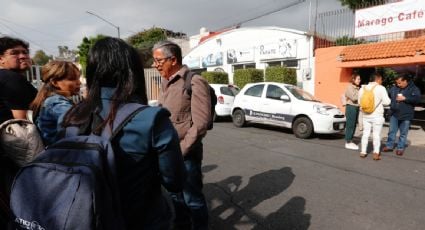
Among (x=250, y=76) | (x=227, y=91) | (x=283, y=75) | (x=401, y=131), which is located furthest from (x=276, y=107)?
(x=250, y=76)

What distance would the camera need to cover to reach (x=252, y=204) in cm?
414

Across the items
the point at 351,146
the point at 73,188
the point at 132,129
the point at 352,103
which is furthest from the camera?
the point at 351,146

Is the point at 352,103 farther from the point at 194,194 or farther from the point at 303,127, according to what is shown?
the point at 194,194

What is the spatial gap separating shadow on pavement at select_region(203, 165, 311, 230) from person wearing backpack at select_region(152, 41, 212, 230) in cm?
90

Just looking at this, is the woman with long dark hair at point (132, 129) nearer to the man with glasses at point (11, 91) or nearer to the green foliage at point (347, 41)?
the man with glasses at point (11, 91)

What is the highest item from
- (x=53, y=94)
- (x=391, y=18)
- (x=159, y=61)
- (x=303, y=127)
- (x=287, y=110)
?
(x=391, y=18)

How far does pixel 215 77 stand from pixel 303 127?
32.0ft

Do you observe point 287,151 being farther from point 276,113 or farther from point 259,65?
point 259,65

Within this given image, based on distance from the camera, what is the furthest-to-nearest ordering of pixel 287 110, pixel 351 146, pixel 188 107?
pixel 287 110
pixel 351 146
pixel 188 107

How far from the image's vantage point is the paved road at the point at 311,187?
3.70 m

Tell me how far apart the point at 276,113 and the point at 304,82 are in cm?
591

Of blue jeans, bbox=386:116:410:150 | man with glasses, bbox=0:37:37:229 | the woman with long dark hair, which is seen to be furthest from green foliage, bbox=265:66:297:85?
the woman with long dark hair

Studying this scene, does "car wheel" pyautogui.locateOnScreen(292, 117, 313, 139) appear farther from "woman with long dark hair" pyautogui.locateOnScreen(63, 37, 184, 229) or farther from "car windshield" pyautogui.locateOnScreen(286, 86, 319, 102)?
"woman with long dark hair" pyautogui.locateOnScreen(63, 37, 184, 229)

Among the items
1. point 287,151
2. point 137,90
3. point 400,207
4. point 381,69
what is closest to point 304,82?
point 381,69
